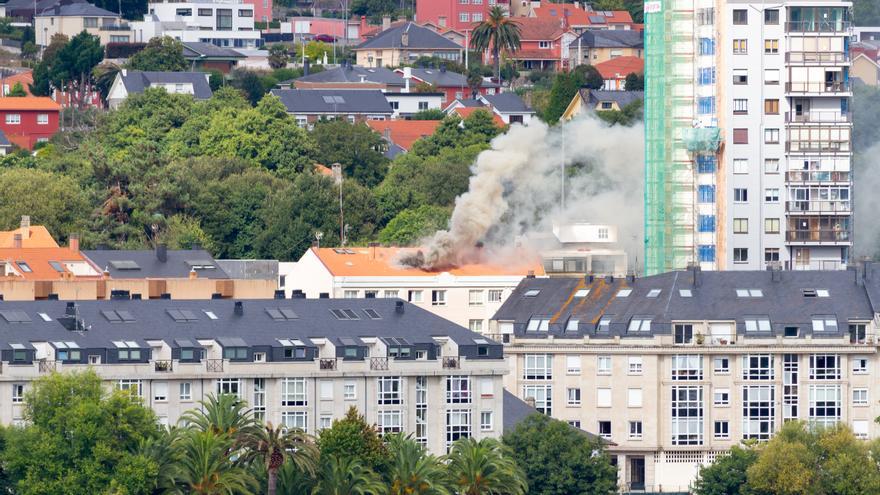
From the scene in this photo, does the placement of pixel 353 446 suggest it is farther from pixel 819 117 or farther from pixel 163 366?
pixel 819 117

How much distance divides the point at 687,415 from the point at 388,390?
20.4 metres

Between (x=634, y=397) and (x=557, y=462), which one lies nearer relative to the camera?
(x=557, y=462)

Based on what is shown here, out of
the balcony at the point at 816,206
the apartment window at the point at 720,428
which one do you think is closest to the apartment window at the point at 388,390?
the apartment window at the point at 720,428

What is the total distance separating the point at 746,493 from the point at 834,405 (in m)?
15.8

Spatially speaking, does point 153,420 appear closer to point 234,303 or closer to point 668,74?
point 234,303

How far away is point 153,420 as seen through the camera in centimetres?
13775

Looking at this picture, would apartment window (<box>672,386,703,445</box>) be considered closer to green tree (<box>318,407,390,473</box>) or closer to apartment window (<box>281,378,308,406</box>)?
apartment window (<box>281,378,308,406</box>)

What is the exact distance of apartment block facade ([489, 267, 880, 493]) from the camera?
166 m

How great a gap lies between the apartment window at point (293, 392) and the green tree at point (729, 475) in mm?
17726

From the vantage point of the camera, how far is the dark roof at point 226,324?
147750mm

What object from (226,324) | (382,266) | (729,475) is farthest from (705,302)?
(382,266)

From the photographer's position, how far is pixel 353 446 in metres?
137

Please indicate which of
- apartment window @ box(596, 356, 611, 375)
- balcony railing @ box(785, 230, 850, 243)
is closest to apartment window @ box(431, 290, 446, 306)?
balcony railing @ box(785, 230, 850, 243)

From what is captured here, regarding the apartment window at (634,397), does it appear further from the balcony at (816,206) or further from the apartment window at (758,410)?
the balcony at (816,206)
